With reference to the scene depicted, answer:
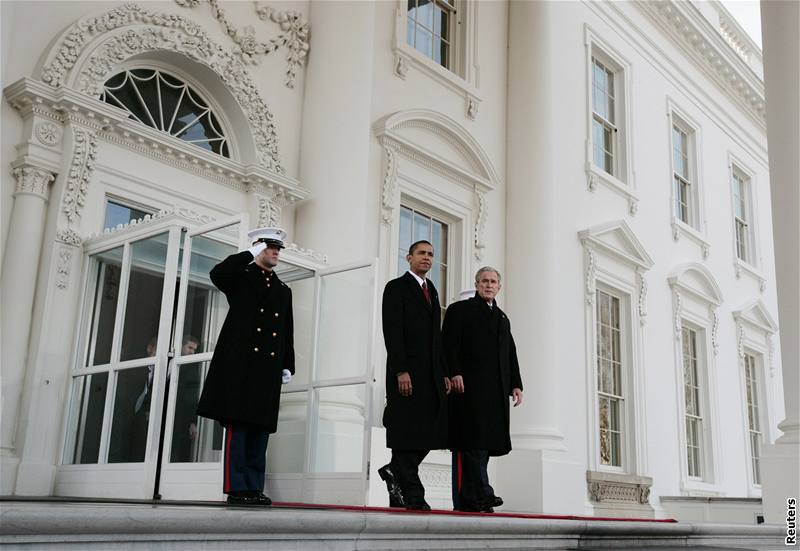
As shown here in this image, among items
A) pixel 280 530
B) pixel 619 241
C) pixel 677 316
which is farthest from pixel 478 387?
pixel 677 316

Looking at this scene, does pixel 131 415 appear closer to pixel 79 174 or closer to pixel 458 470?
pixel 79 174

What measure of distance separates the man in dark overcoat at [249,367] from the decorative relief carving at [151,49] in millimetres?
2457

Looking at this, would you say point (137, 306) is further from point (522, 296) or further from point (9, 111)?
point (522, 296)

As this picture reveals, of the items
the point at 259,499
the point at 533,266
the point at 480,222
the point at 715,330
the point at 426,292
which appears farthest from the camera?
the point at 715,330

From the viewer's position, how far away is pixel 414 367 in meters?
5.70

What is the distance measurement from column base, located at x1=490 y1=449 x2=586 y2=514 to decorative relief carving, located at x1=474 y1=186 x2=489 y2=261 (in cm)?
231

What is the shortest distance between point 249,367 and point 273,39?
14.7ft

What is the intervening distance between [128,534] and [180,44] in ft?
18.5

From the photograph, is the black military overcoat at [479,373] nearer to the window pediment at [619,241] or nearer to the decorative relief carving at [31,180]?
the decorative relief carving at [31,180]

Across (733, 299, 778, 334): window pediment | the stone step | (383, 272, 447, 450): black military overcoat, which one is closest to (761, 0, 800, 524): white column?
the stone step

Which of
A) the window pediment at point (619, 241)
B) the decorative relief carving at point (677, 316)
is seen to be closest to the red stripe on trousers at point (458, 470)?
the window pediment at point (619, 241)

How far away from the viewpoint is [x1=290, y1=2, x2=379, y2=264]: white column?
27.0ft

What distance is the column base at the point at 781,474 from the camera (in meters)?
7.45

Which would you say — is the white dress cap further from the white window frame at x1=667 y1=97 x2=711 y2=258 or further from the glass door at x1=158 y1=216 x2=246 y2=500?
the white window frame at x1=667 y1=97 x2=711 y2=258
